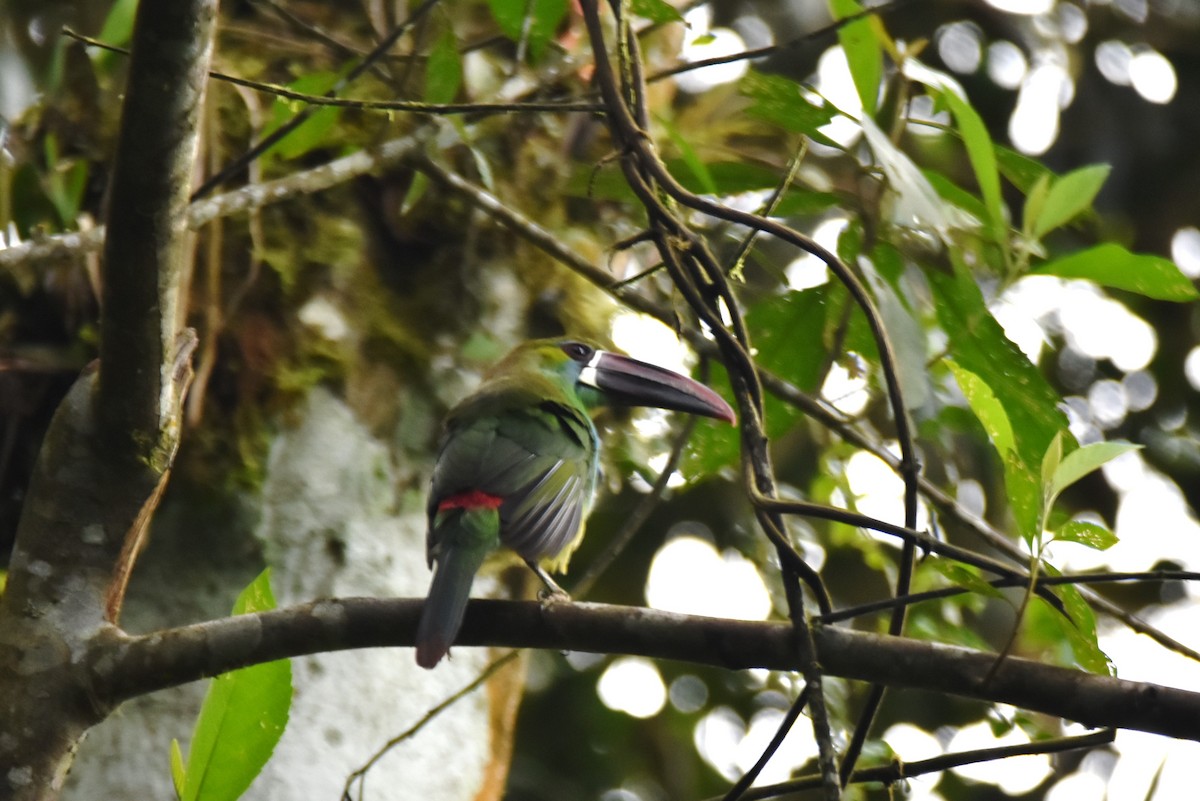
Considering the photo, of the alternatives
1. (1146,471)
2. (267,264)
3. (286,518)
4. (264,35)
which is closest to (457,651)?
(286,518)

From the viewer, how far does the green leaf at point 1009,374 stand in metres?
2.17

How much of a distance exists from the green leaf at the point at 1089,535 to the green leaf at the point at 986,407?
13 cm

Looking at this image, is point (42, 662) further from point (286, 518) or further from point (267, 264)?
point (267, 264)

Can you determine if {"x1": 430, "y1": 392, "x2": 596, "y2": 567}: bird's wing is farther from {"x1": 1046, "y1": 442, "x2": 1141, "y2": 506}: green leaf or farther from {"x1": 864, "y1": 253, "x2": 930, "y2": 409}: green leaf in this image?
{"x1": 1046, "y1": 442, "x2": 1141, "y2": 506}: green leaf

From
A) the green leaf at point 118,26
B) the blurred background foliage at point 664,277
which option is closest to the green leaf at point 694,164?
the blurred background foliage at point 664,277

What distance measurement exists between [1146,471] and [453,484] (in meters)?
3.53

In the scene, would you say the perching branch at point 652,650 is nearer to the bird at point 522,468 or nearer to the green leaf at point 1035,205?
the bird at point 522,468

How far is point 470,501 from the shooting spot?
2.45 metres

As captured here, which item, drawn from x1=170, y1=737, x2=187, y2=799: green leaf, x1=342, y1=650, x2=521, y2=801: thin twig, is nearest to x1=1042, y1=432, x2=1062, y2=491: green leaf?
x1=342, y1=650, x2=521, y2=801: thin twig

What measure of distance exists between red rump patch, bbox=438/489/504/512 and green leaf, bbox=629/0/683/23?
0.97 metres

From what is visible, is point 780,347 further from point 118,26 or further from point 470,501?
point 118,26

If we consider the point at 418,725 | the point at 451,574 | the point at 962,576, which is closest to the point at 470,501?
the point at 451,574

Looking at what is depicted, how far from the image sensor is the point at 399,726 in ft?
8.71

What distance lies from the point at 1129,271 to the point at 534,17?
1.41 meters
